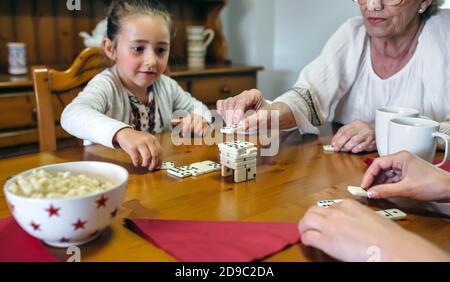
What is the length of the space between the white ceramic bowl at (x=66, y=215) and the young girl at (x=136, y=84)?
524 millimetres

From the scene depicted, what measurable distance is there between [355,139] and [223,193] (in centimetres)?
43

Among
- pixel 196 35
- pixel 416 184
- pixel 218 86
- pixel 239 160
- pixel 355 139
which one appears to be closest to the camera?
pixel 416 184

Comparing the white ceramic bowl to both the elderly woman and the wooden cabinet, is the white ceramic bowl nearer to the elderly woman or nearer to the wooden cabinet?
the elderly woman

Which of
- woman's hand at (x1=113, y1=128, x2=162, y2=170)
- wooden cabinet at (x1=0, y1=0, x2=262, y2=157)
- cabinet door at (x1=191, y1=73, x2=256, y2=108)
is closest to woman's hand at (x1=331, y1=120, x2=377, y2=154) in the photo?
woman's hand at (x1=113, y1=128, x2=162, y2=170)

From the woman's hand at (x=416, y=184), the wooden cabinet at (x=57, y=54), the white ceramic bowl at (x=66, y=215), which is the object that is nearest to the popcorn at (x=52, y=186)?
the white ceramic bowl at (x=66, y=215)

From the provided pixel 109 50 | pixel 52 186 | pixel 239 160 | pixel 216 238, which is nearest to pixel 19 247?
pixel 52 186

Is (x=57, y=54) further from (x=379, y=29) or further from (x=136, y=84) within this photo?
(x=379, y=29)

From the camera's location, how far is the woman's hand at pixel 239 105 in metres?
1.06

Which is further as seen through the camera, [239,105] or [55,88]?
[55,88]

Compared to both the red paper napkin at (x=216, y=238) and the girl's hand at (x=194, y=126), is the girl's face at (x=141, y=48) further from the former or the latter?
the red paper napkin at (x=216, y=238)

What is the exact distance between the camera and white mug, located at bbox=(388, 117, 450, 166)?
833 mm

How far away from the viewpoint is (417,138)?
84cm

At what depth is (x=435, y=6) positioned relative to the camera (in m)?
1.30
